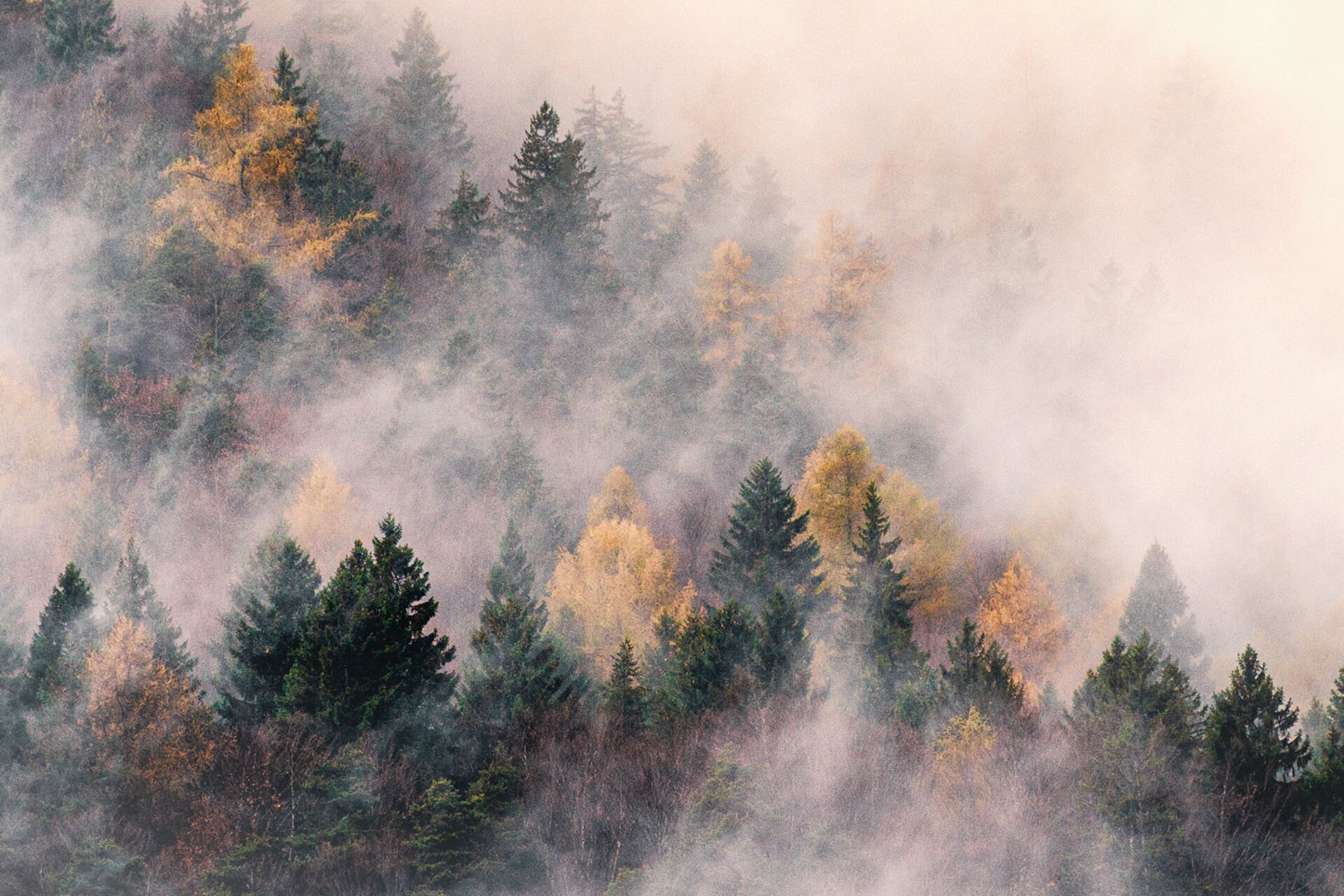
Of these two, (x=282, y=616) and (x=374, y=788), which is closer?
(x=374, y=788)

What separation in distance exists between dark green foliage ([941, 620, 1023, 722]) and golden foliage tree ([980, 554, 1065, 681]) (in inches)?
529

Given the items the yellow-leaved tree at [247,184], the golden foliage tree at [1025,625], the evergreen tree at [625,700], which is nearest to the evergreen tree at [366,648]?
the evergreen tree at [625,700]

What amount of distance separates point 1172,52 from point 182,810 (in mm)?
152978

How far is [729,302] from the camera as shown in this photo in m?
66.5

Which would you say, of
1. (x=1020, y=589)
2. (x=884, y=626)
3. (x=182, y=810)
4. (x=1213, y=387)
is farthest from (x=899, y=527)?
(x=1213, y=387)

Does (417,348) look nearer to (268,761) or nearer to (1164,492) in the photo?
(268,761)

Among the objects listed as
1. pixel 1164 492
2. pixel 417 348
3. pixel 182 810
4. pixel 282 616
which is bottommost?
pixel 182 810

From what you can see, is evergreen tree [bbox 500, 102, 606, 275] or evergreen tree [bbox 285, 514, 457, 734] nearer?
evergreen tree [bbox 285, 514, 457, 734]

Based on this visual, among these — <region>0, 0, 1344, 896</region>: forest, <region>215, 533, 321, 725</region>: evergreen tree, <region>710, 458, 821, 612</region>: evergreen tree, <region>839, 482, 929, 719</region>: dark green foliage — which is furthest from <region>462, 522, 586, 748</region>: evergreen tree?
<region>839, 482, 929, 719</region>: dark green foliage

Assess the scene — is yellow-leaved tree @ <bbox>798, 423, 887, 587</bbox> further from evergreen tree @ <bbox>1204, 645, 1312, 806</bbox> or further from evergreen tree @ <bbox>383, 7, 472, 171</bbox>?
evergreen tree @ <bbox>383, 7, 472, 171</bbox>

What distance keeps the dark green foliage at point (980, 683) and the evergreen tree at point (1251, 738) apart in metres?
5.65

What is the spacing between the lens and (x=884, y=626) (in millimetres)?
45875

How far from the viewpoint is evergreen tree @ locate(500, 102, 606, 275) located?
6706 cm

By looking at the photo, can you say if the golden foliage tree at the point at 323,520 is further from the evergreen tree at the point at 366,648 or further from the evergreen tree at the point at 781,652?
the evergreen tree at the point at 781,652
